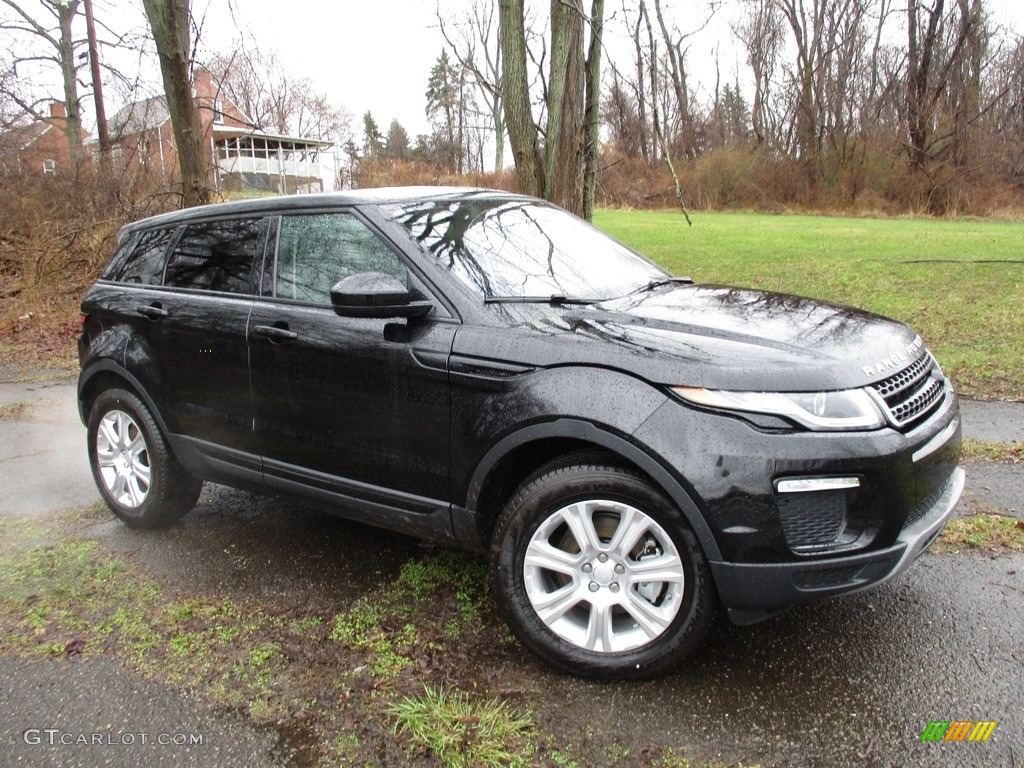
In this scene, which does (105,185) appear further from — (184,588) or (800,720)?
→ (800,720)

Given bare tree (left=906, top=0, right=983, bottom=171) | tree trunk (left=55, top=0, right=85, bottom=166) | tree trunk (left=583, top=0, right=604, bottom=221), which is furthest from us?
bare tree (left=906, top=0, right=983, bottom=171)

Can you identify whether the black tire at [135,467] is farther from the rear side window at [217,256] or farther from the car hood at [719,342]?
the car hood at [719,342]

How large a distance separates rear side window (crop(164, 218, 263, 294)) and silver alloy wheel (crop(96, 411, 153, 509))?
0.86 metres

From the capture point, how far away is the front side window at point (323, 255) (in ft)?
11.1

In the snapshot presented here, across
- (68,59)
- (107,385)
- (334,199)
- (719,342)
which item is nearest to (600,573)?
(719,342)

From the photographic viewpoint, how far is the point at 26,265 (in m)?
13.2

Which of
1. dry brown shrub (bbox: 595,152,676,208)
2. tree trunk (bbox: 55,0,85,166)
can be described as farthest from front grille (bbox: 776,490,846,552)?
dry brown shrub (bbox: 595,152,676,208)

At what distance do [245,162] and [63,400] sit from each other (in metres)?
46.5

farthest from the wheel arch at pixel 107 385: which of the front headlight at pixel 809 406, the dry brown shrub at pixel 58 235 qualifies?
the dry brown shrub at pixel 58 235

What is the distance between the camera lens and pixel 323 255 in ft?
11.8

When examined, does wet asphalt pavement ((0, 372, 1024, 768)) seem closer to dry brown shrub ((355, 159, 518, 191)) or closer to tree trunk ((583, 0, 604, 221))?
tree trunk ((583, 0, 604, 221))

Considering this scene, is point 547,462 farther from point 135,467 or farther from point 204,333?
point 135,467

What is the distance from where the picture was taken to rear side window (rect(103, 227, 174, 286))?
14.1 feet

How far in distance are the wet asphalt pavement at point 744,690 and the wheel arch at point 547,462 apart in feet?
1.90
